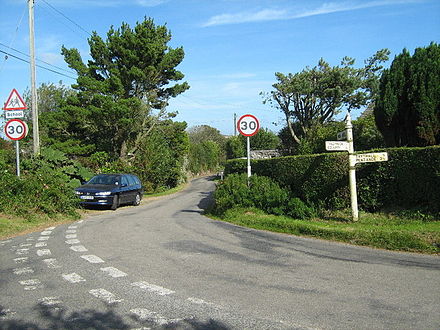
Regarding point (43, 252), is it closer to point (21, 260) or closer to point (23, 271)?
point (21, 260)

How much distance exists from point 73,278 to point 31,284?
53 cm

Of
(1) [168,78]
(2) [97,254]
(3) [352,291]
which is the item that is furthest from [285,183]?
(1) [168,78]

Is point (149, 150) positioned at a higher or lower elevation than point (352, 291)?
higher

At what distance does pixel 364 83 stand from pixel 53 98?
33.9 m

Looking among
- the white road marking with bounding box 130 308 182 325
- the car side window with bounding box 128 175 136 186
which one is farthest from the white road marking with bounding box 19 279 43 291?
the car side window with bounding box 128 175 136 186

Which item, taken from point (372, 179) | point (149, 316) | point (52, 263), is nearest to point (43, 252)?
point (52, 263)

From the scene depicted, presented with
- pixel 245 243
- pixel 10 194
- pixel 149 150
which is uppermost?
pixel 149 150

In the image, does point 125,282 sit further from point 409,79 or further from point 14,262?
point 409,79

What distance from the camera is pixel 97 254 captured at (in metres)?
7.19

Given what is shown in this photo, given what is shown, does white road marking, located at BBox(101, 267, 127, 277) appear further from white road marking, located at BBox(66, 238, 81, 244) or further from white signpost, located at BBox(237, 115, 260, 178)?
white signpost, located at BBox(237, 115, 260, 178)

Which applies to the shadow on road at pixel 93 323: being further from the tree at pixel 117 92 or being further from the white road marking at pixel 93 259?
the tree at pixel 117 92

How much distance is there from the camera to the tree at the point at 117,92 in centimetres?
2809

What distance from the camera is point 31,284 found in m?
5.34

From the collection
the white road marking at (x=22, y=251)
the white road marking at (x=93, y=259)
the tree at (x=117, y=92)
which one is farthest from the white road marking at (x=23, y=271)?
the tree at (x=117, y=92)
